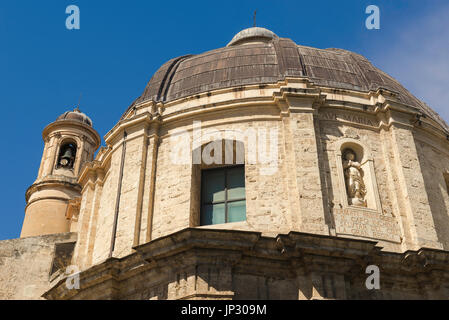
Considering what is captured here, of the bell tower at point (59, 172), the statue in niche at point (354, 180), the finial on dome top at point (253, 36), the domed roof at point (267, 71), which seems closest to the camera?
the statue in niche at point (354, 180)

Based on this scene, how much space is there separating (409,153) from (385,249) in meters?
2.98

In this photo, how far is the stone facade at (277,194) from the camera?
39.9ft

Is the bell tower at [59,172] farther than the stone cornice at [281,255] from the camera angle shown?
Yes

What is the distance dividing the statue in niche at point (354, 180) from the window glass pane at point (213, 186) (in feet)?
10.4

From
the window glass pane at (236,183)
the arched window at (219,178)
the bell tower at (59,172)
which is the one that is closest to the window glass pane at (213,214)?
the arched window at (219,178)

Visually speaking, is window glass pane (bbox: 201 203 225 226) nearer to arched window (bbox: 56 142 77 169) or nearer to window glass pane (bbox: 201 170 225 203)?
window glass pane (bbox: 201 170 225 203)

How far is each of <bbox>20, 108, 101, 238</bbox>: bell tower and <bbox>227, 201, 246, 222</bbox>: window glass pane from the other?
11.9m

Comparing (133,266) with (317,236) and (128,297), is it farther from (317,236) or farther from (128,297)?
(317,236)

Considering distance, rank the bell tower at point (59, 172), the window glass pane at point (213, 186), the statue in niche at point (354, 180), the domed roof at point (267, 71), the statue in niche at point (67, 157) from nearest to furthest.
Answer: the statue in niche at point (354, 180) → the window glass pane at point (213, 186) → the domed roof at point (267, 71) → the bell tower at point (59, 172) → the statue in niche at point (67, 157)

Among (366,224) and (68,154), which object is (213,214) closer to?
(366,224)

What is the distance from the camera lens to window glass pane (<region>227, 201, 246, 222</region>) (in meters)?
14.2

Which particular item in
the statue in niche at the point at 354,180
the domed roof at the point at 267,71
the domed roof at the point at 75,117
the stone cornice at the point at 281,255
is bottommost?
the stone cornice at the point at 281,255

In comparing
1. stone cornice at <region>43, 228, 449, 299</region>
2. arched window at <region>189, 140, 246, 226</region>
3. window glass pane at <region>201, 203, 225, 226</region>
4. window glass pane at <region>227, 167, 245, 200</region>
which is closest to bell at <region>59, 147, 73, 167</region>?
arched window at <region>189, 140, 246, 226</region>

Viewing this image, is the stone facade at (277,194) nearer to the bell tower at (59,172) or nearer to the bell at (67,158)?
the bell tower at (59,172)
